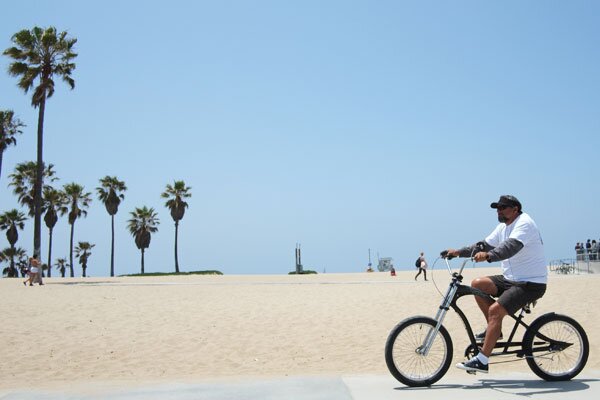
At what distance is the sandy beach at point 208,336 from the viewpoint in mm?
9742

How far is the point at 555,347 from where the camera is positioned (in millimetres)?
6699

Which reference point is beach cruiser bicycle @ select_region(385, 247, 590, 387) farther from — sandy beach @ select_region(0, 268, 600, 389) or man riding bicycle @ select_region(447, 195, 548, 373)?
sandy beach @ select_region(0, 268, 600, 389)

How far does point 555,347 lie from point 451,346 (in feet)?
3.85

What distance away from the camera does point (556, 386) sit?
6434 millimetres

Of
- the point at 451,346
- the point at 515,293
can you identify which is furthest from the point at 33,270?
the point at 515,293

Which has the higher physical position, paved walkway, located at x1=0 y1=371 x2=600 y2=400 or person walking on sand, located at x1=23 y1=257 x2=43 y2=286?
person walking on sand, located at x1=23 y1=257 x2=43 y2=286

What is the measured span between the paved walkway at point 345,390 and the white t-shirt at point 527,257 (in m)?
1.15

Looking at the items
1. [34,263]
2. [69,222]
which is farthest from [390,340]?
[69,222]

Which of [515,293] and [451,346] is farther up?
[515,293]

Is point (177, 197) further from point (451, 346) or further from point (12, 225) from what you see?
point (451, 346)

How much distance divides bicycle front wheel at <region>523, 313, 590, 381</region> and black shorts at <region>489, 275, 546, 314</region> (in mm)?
417

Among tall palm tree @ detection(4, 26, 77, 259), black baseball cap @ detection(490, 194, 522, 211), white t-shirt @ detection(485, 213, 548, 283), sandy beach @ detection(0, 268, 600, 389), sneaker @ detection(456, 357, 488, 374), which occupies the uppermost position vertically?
tall palm tree @ detection(4, 26, 77, 259)

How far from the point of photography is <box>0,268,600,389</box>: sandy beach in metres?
9.74

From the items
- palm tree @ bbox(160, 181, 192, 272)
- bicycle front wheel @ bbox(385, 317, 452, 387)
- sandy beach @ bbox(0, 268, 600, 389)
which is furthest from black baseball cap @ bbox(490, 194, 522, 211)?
palm tree @ bbox(160, 181, 192, 272)
